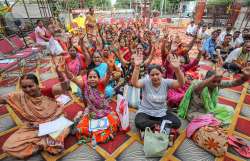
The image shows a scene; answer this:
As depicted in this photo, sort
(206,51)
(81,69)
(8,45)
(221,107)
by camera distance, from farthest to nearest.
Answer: (206,51) < (8,45) < (81,69) < (221,107)

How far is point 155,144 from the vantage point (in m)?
2.27

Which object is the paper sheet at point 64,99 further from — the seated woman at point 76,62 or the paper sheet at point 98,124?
the paper sheet at point 98,124

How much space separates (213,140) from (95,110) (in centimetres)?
184

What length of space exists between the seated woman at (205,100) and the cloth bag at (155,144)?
968 mm

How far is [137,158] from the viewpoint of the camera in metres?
2.36

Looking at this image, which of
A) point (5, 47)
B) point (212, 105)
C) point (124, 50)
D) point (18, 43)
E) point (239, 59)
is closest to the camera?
point (212, 105)

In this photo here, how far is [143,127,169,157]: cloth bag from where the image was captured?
227cm

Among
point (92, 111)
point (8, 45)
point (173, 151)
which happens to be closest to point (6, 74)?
point (8, 45)

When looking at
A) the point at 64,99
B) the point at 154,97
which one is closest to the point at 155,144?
the point at 154,97

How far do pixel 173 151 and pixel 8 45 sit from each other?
22.6 feet

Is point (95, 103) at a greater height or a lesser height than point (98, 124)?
greater

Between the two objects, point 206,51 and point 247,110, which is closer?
point 247,110

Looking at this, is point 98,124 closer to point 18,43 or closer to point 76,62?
point 76,62

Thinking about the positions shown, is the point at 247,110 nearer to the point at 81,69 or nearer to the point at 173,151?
the point at 173,151
